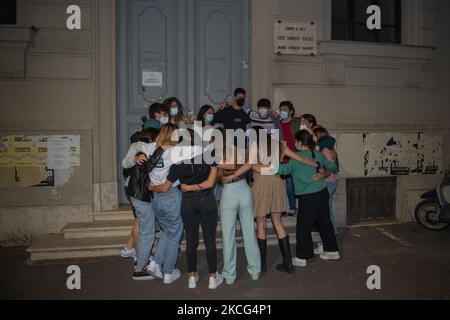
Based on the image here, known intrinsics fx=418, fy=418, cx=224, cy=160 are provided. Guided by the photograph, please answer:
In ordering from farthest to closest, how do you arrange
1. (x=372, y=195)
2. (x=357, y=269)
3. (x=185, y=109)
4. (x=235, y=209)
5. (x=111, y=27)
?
(x=372, y=195), (x=185, y=109), (x=111, y=27), (x=357, y=269), (x=235, y=209)

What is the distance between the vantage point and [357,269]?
548 centimetres

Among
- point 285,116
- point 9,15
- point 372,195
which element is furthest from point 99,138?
point 372,195

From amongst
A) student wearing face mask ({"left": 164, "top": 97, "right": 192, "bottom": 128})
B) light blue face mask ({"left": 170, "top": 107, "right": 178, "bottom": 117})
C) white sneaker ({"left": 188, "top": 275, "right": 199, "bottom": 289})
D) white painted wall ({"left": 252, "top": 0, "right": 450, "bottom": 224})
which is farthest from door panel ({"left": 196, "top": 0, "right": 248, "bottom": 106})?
white sneaker ({"left": 188, "top": 275, "right": 199, "bottom": 289})

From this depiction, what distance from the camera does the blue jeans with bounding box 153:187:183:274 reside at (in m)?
4.80

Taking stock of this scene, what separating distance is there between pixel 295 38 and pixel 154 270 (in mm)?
4861

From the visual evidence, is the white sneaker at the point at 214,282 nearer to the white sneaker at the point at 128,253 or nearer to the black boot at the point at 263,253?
the black boot at the point at 263,253

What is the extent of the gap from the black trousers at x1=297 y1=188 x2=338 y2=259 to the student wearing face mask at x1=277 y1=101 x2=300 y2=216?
133 cm

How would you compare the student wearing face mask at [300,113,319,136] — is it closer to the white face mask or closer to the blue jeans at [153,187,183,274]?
the white face mask

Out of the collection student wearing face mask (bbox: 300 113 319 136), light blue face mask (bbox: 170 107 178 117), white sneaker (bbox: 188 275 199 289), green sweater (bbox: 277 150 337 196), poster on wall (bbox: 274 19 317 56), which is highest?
poster on wall (bbox: 274 19 317 56)

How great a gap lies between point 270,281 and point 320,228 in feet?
3.93

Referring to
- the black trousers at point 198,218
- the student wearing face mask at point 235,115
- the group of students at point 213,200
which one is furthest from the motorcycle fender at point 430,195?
the black trousers at point 198,218

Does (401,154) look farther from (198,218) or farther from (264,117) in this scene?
(198,218)

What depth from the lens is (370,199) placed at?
809 cm
